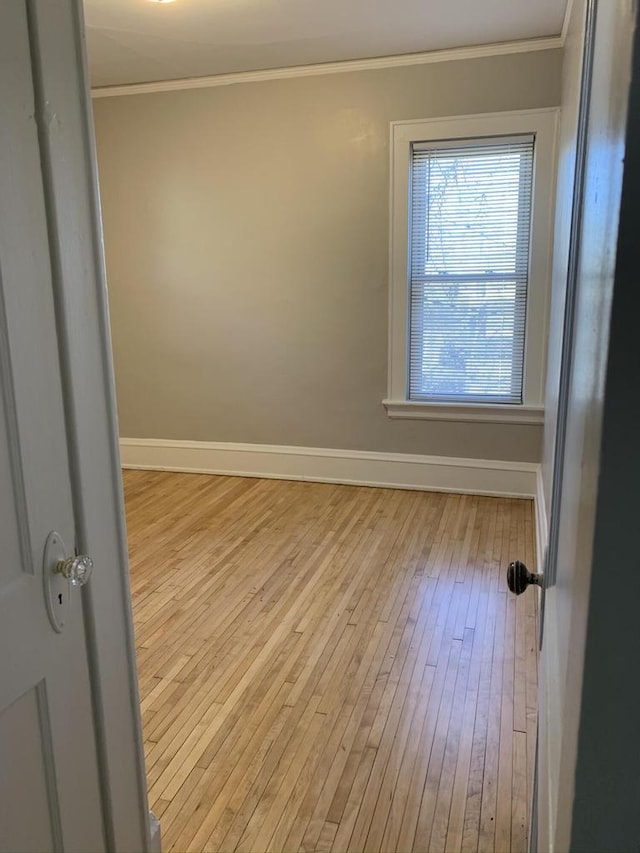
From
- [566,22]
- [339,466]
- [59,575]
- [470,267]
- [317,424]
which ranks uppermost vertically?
[566,22]

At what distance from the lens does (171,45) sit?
3.62 m

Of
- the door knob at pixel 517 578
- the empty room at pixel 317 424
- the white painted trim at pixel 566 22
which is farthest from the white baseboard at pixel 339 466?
the door knob at pixel 517 578

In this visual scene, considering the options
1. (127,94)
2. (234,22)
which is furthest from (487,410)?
(127,94)

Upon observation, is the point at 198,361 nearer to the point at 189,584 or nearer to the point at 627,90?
the point at 189,584

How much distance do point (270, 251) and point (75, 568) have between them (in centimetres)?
356

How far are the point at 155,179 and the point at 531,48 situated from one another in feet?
8.47

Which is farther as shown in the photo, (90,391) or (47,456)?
(90,391)

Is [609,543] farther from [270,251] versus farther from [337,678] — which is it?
[270,251]

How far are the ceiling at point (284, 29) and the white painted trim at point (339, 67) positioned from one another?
0.17 feet

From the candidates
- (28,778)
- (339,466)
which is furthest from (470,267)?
(28,778)

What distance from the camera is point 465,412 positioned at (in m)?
4.14

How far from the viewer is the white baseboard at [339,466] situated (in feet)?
13.7

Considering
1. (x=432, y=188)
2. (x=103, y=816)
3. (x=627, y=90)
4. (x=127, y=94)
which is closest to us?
(x=627, y=90)

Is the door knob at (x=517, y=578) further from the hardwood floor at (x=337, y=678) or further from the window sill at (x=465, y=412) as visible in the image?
the window sill at (x=465, y=412)
